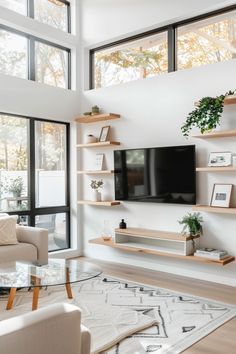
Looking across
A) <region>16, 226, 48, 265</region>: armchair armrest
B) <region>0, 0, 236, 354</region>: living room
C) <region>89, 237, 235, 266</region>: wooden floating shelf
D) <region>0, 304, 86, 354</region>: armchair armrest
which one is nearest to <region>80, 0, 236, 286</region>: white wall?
<region>0, 0, 236, 354</region>: living room

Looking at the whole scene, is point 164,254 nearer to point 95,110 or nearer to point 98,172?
point 98,172

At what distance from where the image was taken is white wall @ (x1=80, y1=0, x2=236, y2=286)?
4.24 metres

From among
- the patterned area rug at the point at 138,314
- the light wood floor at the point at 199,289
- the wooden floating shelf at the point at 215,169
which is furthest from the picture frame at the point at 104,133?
the patterned area rug at the point at 138,314

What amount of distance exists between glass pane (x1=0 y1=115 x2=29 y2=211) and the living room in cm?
1

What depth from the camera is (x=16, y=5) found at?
5082 mm

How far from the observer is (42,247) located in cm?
417

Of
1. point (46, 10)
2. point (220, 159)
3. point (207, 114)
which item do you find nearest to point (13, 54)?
point (46, 10)

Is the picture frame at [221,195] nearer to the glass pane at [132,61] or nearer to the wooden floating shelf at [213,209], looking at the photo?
the wooden floating shelf at [213,209]

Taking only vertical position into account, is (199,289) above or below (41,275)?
below

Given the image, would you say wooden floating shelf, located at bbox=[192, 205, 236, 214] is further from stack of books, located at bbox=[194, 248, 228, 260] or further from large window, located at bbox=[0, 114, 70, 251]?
large window, located at bbox=[0, 114, 70, 251]

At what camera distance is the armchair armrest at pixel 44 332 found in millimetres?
1395

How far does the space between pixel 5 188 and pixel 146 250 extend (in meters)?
2.11

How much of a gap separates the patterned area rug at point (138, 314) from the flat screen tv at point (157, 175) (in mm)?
1212

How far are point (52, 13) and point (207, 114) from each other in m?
3.14
